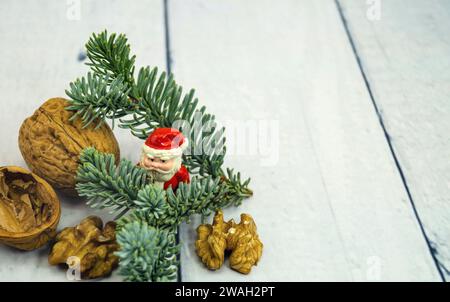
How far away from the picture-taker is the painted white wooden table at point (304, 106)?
2.70ft

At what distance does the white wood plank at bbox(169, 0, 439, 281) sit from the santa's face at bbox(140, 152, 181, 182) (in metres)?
0.09

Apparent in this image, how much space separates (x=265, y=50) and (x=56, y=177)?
0.43 meters

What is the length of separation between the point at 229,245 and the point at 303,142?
231 mm

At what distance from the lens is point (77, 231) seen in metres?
0.76

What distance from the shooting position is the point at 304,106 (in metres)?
1.00

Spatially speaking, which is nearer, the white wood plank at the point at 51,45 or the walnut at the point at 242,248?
the walnut at the point at 242,248

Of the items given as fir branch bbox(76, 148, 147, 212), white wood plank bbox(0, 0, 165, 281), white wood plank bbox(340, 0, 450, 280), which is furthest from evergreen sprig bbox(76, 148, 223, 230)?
white wood plank bbox(340, 0, 450, 280)

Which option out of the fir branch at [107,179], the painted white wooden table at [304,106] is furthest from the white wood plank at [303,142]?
the fir branch at [107,179]

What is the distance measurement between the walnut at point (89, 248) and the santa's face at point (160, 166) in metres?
0.08

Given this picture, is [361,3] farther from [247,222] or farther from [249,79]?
[247,222]

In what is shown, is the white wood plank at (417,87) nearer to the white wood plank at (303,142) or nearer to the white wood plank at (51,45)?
the white wood plank at (303,142)

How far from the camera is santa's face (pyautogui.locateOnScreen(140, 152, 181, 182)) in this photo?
0.75 m

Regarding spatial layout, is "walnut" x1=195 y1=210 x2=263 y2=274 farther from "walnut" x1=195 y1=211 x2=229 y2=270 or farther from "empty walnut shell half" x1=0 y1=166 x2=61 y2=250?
"empty walnut shell half" x1=0 y1=166 x2=61 y2=250

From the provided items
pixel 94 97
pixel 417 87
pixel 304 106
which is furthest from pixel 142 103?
pixel 417 87
